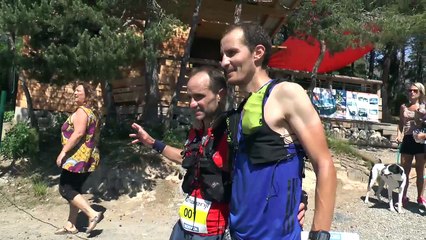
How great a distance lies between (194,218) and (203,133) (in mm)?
500

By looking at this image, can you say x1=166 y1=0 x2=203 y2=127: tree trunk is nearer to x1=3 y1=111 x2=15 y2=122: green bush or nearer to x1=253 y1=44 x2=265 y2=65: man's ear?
x1=3 y1=111 x2=15 y2=122: green bush

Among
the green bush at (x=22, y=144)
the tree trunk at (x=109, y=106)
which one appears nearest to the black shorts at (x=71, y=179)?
the green bush at (x=22, y=144)

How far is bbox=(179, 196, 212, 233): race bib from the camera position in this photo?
2539 mm

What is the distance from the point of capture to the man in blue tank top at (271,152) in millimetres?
1915

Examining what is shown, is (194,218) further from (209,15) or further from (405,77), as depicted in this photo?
(405,77)

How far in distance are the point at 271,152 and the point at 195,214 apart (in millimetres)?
777

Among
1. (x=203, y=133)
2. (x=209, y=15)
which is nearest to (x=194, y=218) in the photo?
(x=203, y=133)

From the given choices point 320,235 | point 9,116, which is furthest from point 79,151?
point 9,116

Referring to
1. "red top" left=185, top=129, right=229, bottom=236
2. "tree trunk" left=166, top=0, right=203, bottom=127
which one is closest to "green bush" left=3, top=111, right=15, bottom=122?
"tree trunk" left=166, top=0, right=203, bottom=127

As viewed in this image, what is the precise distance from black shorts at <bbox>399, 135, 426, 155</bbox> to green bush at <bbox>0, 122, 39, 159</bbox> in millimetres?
6299

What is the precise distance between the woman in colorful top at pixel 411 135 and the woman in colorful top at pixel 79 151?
15.0 ft

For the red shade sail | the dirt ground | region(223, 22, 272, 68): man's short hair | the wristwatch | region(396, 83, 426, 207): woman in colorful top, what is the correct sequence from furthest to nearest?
the red shade sail
region(396, 83, 426, 207): woman in colorful top
the dirt ground
region(223, 22, 272, 68): man's short hair
the wristwatch

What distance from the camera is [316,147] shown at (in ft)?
6.27

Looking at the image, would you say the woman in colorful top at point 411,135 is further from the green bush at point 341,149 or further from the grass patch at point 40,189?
the grass patch at point 40,189
